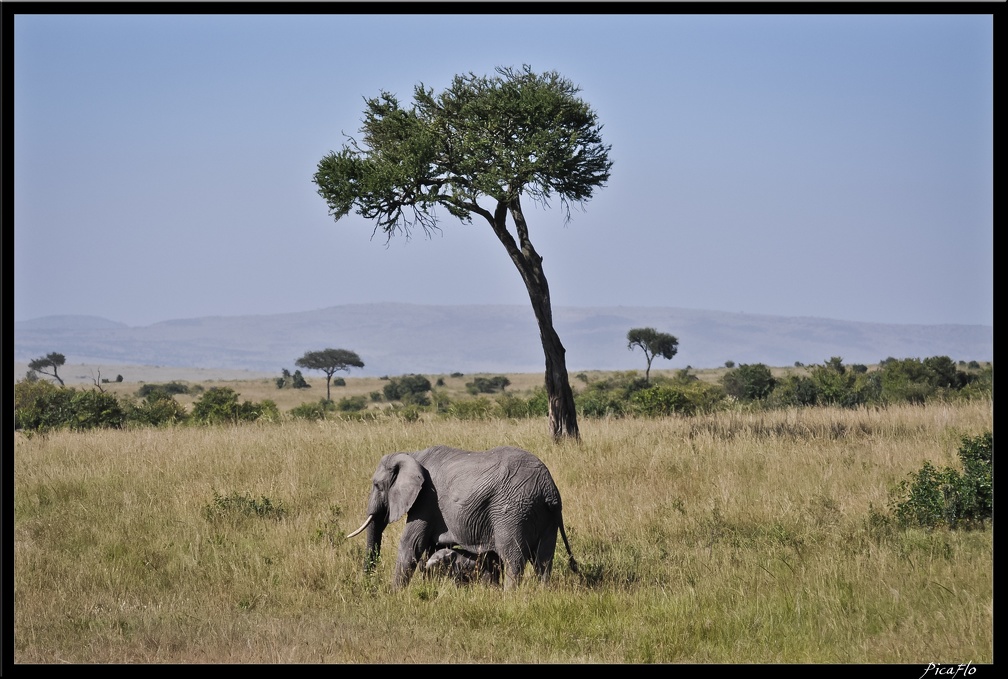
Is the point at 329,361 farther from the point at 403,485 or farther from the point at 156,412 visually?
the point at 403,485

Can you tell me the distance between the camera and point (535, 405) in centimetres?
2670

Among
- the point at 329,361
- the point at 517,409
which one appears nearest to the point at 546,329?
the point at 517,409

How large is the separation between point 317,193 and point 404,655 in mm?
12044

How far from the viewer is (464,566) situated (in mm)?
8758

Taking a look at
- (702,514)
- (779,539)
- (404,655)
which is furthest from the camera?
(702,514)

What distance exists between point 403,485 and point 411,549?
577 mm

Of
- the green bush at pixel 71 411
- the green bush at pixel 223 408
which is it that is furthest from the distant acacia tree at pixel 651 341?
the green bush at pixel 71 411

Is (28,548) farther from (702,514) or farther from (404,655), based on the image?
(702,514)

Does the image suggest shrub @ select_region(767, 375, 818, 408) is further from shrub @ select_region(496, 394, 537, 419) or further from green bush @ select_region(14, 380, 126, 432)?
green bush @ select_region(14, 380, 126, 432)

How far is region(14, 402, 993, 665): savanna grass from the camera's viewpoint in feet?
24.1

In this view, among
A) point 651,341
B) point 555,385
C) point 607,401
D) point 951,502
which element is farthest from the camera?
Answer: point 651,341

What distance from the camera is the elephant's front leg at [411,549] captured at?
28.9 feet

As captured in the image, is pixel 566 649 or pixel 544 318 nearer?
pixel 566 649

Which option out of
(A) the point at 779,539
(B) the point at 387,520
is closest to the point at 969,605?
(A) the point at 779,539
